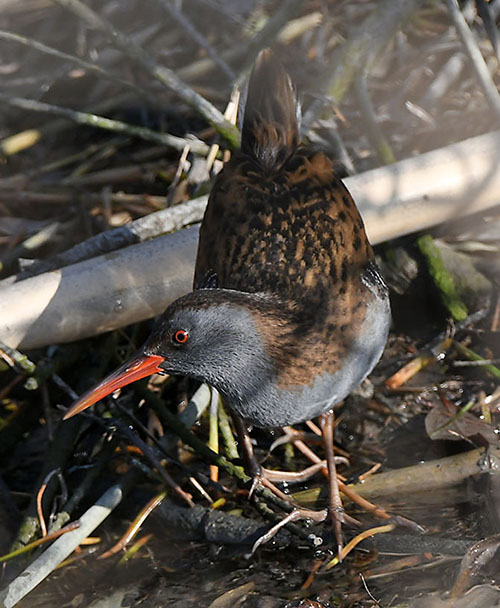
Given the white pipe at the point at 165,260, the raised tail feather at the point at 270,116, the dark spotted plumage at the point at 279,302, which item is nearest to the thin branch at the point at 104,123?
the white pipe at the point at 165,260

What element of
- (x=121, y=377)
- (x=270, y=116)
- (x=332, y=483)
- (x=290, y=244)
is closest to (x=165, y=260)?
(x=270, y=116)

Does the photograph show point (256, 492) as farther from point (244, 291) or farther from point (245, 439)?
point (244, 291)

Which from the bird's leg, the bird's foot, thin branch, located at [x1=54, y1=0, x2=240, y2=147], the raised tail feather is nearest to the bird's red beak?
the bird's foot

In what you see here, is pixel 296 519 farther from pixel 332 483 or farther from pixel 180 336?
pixel 180 336

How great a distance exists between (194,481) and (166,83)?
1.84 metres

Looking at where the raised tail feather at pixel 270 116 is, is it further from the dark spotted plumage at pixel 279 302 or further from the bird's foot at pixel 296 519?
the bird's foot at pixel 296 519

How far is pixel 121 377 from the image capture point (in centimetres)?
310

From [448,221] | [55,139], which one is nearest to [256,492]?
[448,221]

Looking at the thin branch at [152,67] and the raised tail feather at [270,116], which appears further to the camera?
the thin branch at [152,67]

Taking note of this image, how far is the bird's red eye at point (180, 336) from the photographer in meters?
3.04

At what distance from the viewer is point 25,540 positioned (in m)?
3.42

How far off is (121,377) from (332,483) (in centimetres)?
93

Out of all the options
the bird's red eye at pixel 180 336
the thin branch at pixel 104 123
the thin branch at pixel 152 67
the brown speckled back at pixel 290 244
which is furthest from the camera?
the thin branch at pixel 104 123

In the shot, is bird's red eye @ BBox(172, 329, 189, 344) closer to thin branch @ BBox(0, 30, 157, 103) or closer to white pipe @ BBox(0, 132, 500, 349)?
white pipe @ BBox(0, 132, 500, 349)
